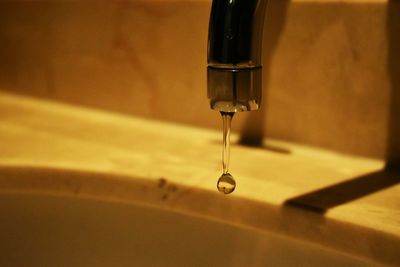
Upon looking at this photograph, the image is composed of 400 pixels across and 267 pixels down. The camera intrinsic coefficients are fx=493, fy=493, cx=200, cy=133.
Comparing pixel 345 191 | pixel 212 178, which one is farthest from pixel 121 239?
pixel 345 191

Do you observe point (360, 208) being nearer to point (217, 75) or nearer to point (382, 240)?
point (382, 240)

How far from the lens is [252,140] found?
20.7 inches

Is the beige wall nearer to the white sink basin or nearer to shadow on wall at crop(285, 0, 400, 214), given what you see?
shadow on wall at crop(285, 0, 400, 214)

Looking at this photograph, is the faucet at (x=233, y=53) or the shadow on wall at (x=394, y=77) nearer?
the faucet at (x=233, y=53)

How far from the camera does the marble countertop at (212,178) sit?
1.21 feet

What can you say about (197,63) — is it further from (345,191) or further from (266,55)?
(345,191)

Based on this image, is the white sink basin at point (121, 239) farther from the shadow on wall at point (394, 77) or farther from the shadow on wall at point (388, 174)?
the shadow on wall at point (394, 77)

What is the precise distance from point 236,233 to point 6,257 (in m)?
0.21

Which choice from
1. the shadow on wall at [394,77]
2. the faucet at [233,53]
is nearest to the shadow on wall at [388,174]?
the shadow on wall at [394,77]

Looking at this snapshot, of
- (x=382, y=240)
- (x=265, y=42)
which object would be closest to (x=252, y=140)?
(x=265, y=42)

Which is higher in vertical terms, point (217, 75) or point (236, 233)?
point (217, 75)

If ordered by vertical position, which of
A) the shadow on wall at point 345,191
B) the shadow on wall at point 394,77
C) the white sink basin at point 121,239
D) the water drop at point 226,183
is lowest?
the white sink basin at point 121,239

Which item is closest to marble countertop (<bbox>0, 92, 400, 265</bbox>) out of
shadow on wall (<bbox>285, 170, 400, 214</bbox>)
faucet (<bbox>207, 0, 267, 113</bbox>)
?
shadow on wall (<bbox>285, 170, 400, 214</bbox>)

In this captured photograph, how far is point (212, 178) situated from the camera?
0.43 meters
